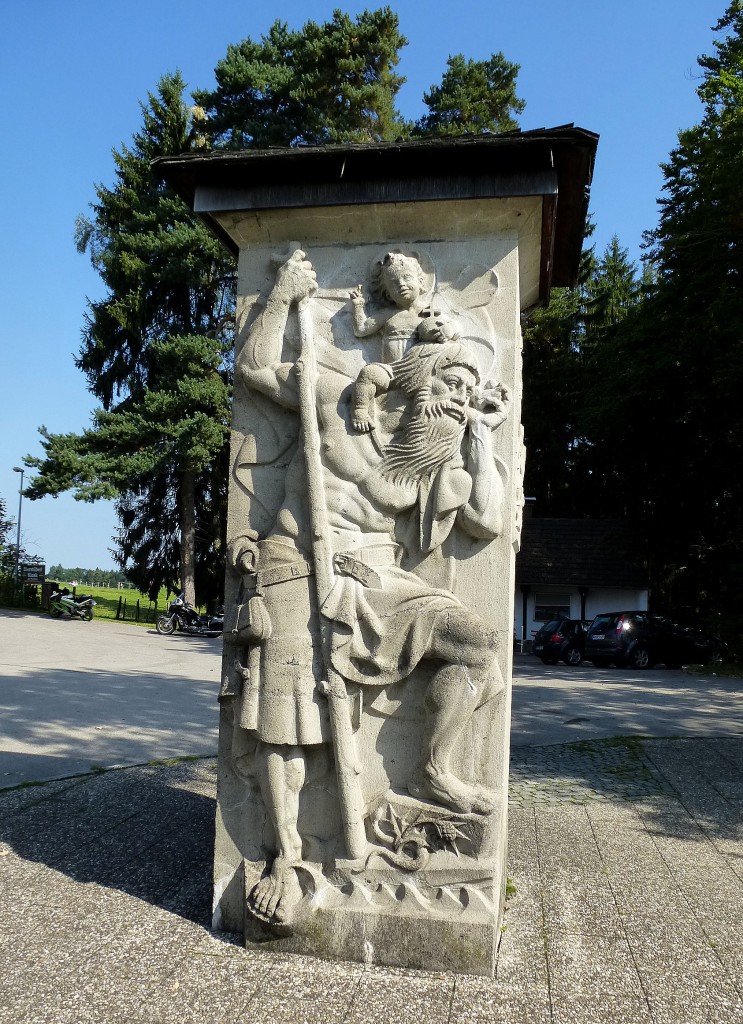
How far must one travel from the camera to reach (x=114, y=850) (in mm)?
4805

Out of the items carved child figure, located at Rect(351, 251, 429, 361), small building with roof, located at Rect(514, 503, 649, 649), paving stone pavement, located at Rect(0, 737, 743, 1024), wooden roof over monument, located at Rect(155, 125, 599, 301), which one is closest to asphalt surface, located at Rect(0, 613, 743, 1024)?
paving stone pavement, located at Rect(0, 737, 743, 1024)

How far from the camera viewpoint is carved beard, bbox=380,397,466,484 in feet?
12.6

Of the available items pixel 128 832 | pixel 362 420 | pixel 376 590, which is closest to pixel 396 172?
pixel 362 420

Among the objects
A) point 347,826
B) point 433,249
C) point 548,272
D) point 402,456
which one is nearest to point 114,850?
point 347,826

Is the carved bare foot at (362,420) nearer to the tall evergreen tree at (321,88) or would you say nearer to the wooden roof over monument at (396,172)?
the wooden roof over monument at (396,172)

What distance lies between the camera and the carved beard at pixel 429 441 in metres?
3.84

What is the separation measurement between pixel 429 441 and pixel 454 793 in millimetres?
1480

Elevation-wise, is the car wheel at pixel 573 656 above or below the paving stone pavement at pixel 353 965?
above

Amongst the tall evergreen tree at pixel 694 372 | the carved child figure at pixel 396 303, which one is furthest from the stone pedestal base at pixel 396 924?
the tall evergreen tree at pixel 694 372

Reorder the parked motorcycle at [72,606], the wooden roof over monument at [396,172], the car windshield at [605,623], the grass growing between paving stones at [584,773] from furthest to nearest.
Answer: the parked motorcycle at [72,606] < the car windshield at [605,623] < the grass growing between paving stones at [584,773] < the wooden roof over monument at [396,172]

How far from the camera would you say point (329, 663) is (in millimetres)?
3768

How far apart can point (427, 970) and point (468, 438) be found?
2.20m

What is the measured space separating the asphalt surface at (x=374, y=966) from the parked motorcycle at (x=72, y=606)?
53.9 feet

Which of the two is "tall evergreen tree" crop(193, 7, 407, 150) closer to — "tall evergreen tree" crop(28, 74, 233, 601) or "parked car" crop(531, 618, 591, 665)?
"tall evergreen tree" crop(28, 74, 233, 601)
